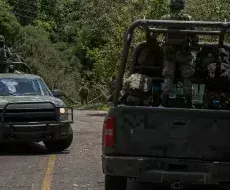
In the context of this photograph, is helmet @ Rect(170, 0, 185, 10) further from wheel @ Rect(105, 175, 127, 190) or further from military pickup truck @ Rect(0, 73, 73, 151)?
military pickup truck @ Rect(0, 73, 73, 151)

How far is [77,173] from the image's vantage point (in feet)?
33.7

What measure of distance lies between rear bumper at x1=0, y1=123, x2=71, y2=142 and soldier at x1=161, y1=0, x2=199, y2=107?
174 inches

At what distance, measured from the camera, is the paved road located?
30.3 feet

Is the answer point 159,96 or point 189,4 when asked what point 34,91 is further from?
point 189,4

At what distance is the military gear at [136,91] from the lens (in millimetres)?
7930

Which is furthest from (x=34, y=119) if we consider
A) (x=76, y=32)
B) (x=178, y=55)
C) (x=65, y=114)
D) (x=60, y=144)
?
(x=76, y=32)

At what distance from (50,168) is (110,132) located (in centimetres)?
364

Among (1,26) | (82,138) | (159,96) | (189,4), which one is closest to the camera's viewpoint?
(159,96)

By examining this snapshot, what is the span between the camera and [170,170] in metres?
7.26

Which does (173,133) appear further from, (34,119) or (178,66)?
(34,119)

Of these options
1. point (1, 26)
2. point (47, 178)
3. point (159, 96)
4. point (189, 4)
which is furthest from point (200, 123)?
point (1, 26)

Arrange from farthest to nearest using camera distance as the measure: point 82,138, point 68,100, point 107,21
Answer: point 68,100
point 107,21
point 82,138

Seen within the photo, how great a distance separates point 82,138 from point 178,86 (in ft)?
25.9

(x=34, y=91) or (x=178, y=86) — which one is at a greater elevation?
(x=178, y=86)
